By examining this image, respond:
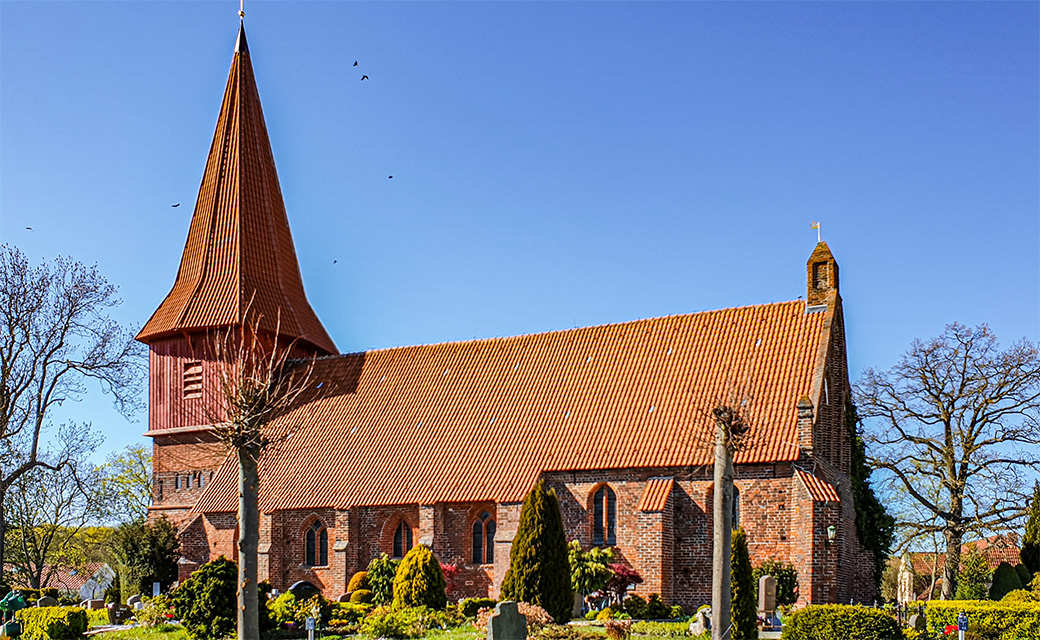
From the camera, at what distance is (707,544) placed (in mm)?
26203

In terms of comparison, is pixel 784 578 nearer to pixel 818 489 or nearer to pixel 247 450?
pixel 818 489

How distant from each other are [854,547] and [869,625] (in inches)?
387

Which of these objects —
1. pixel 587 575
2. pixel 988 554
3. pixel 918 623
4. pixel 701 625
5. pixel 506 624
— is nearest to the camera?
pixel 506 624

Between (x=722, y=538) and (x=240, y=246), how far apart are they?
2581cm

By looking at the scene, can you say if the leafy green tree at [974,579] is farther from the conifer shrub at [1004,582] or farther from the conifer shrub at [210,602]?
the conifer shrub at [210,602]

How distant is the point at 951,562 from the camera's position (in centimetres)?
3095

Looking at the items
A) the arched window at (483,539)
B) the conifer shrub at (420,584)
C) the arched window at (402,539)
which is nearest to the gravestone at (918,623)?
the conifer shrub at (420,584)

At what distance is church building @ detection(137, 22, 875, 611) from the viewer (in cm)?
2620

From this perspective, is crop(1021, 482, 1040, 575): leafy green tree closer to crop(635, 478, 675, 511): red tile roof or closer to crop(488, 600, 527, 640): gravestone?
crop(635, 478, 675, 511): red tile roof

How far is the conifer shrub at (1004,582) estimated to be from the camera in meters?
27.2

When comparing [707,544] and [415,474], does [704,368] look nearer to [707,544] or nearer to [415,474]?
[707,544]

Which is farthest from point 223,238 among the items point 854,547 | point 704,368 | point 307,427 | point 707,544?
point 854,547

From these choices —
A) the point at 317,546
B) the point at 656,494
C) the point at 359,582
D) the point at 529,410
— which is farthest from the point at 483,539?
the point at 317,546

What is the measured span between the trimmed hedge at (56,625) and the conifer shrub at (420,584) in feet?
22.6
